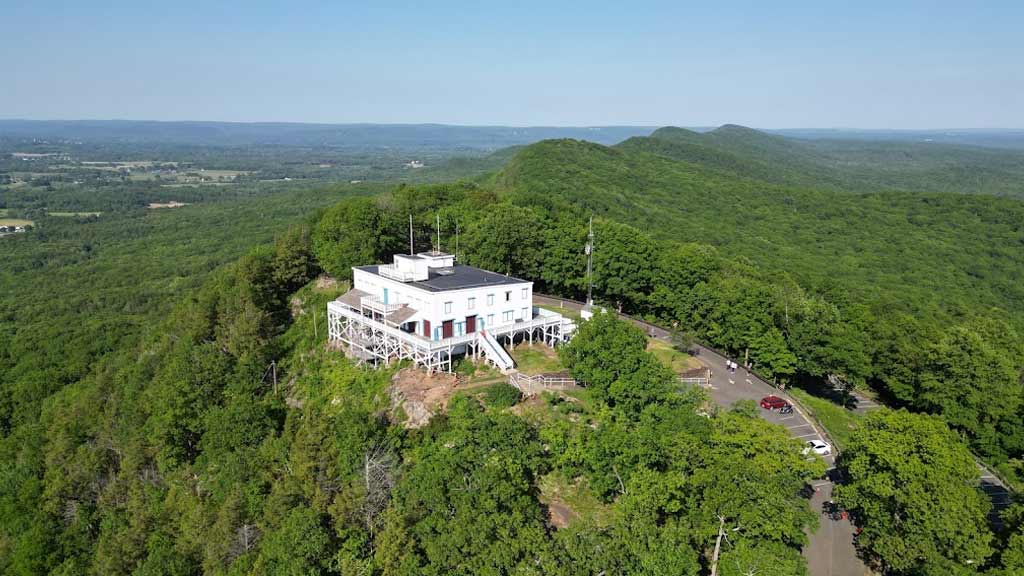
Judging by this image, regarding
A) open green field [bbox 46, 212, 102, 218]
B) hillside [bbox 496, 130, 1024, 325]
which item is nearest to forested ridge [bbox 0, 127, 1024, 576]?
hillside [bbox 496, 130, 1024, 325]

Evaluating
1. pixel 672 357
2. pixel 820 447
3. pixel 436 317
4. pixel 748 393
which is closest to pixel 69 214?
pixel 436 317

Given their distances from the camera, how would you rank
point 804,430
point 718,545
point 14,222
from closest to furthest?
point 718,545, point 804,430, point 14,222

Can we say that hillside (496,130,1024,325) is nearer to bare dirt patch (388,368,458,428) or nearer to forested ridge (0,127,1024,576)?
forested ridge (0,127,1024,576)

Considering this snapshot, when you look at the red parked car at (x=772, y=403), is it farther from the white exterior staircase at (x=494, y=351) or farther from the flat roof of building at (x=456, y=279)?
the flat roof of building at (x=456, y=279)

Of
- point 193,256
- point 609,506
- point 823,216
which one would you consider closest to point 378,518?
point 609,506

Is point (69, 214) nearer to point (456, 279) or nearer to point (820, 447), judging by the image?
point (456, 279)

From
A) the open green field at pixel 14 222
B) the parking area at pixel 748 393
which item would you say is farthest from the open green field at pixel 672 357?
the open green field at pixel 14 222

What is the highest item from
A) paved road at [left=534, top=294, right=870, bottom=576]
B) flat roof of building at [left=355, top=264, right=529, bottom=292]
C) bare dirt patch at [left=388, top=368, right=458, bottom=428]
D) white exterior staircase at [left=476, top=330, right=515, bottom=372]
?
flat roof of building at [left=355, top=264, right=529, bottom=292]
